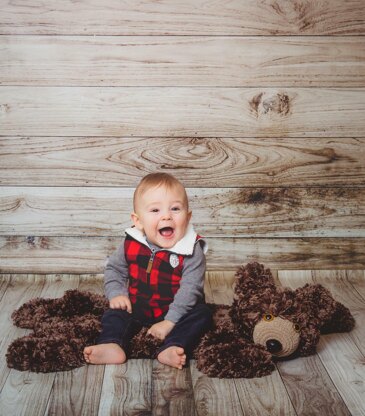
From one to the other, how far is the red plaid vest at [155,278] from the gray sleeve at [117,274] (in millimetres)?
43

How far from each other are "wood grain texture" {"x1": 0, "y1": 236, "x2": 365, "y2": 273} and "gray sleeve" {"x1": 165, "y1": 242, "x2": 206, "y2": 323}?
0.42 meters

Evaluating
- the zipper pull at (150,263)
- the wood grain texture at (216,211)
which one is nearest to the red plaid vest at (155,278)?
the zipper pull at (150,263)

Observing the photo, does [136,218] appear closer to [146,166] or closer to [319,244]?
[146,166]

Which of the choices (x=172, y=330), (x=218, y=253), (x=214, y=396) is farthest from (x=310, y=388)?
(x=218, y=253)

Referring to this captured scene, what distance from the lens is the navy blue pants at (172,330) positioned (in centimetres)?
137

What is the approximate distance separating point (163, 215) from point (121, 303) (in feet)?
0.82

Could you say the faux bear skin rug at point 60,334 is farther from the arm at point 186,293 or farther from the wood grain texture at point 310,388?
the wood grain texture at point 310,388

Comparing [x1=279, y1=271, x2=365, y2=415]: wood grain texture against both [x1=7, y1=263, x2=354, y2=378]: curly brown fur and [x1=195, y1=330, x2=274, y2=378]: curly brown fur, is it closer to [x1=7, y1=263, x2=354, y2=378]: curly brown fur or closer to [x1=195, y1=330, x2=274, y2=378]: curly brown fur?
[x1=7, y1=263, x2=354, y2=378]: curly brown fur

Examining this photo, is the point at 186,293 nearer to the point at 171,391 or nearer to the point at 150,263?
the point at 150,263

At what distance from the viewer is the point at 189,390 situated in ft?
Result: 4.05

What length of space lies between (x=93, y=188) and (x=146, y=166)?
179 mm

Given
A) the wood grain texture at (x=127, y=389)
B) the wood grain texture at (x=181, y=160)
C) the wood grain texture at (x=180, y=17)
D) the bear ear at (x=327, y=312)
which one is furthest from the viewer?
the wood grain texture at (x=181, y=160)

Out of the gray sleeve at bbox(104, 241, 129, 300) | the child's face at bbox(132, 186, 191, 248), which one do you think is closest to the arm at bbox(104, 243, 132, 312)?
the gray sleeve at bbox(104, 241, 129, 300)

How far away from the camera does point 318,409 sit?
1.17 m
